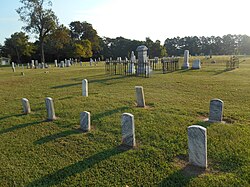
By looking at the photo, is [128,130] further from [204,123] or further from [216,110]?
[216,110]

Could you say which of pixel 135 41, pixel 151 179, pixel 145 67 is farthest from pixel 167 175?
pixel 135 41

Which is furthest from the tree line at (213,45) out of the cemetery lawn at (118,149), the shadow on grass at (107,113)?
the cemetery lawn at (118,149)

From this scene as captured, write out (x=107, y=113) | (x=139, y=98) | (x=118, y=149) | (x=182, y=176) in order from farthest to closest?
(x=139, y=98)
(x=107, y=113)
(x=118, y=149)
(x=182, y=176)

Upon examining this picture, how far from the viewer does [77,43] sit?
2238 inches

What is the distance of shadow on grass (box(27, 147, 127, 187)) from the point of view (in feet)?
12.2

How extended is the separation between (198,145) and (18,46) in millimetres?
65713

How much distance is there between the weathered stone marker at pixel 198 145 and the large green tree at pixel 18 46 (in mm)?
63871

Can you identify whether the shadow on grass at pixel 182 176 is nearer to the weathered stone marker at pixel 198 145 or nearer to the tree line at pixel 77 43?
the weathered stone marker at pixel 198 145

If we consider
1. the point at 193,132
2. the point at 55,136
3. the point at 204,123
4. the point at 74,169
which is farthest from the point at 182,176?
the point at 55,136

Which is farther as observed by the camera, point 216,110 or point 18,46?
point 18,46

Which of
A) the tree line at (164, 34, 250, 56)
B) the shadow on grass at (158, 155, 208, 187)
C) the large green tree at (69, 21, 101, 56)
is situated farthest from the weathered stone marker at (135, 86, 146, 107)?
the tree line at (164, 34, 250, 56)

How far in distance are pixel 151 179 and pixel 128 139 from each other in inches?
50.2

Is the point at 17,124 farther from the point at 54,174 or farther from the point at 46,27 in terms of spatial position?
the point at 46,27

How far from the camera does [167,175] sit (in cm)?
370
